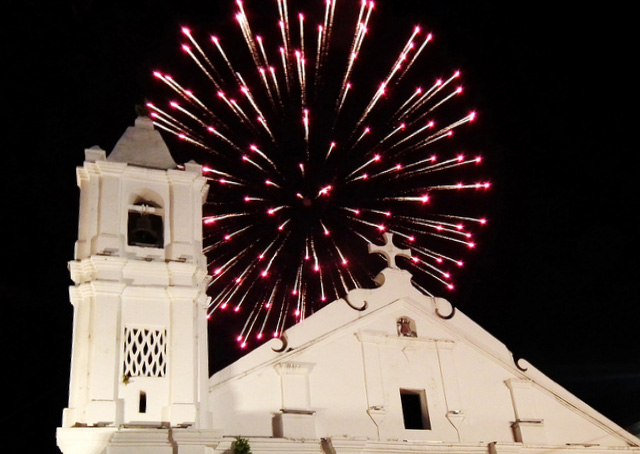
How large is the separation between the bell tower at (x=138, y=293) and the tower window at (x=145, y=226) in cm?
2

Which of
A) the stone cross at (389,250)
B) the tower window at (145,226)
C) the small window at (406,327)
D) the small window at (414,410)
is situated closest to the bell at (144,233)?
the tower window at (145,226)

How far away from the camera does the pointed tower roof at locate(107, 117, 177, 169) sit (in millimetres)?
17531

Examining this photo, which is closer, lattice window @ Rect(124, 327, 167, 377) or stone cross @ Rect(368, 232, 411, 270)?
lattice window @ Rect(124, 327, 167, 377)

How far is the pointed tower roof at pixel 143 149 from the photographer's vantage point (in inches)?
690

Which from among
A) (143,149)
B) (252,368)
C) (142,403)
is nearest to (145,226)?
(143,149)

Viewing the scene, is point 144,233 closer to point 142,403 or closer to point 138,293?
point 138,293

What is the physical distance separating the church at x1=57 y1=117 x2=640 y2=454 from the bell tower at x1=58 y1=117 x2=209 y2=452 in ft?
0.09

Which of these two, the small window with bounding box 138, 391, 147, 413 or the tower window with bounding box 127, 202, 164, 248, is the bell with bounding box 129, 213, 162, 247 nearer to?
the tower window with bounding box 127, 202, 164, 248

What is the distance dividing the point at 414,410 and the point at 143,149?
7889 mm

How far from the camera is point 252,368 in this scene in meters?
16.6

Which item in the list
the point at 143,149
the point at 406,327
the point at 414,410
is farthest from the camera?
the point at 406,327

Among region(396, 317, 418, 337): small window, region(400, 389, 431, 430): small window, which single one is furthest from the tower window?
region(400, 389, 431, 430): small window

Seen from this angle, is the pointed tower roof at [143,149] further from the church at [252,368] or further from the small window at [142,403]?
the small window at [142,403]

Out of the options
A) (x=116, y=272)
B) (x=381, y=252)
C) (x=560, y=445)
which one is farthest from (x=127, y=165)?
(x=560, y=445)
